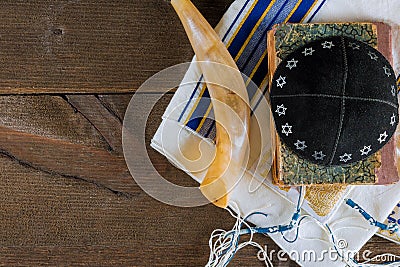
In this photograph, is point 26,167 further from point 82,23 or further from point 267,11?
point 267,11

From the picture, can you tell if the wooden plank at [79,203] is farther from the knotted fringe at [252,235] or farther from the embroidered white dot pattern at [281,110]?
the embroidered white dot pattern at [281,110]

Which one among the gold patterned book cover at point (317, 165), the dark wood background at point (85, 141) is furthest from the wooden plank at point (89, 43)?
the gold patterned book cover at point (317, 165)

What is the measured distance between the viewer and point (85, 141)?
750 millimetres

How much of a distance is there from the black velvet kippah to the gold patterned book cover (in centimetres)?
4

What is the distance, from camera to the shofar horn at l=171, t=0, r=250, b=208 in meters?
0.69

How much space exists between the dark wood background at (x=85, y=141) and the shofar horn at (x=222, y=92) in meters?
0.05

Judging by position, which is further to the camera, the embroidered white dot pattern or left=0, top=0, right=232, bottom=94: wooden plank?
left=0, top=0, right=232, bottom=94: wooden plank

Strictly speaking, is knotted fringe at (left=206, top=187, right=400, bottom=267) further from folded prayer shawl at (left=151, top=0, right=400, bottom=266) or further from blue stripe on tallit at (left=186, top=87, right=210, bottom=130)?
blue stripe on tallit at (left=186, top=87, right=210, bottom=130)

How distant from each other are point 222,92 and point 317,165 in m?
0.13

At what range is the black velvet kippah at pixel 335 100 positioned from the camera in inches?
23.0

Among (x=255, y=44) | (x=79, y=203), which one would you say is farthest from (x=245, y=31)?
(x=79, y=203)

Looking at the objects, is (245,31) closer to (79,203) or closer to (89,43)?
(89,43)

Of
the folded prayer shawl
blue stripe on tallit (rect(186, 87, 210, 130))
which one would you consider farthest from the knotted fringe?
blue stripe on tallit (rect(186, 87, 210, 130))

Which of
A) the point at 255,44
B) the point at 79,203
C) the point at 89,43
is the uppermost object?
the point at 255,44
